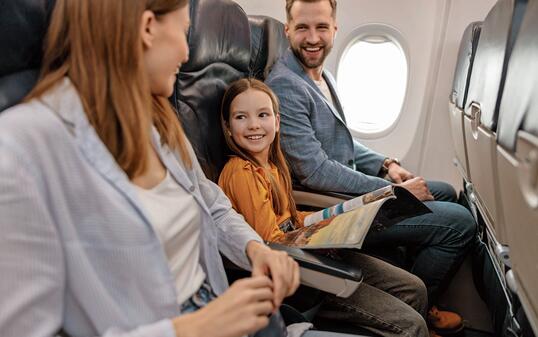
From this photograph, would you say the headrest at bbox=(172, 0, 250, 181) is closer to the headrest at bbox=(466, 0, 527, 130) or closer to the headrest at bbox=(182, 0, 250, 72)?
the headrest at bbox=(182, 0, 250, 72)

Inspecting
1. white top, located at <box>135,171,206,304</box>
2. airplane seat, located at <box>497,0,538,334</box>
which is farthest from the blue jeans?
white top, located at <box>135,171,206,304</box>

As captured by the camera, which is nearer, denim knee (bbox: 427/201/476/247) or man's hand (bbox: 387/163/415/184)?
denim knee (bbox: 427/201/476/247)

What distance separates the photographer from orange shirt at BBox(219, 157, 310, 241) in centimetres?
149

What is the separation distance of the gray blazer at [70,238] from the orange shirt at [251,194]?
0.66 metres

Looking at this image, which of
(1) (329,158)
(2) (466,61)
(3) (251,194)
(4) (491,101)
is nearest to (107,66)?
(3) (251,194)

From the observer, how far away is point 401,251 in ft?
6.57

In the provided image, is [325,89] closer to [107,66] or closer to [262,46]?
[262,46]

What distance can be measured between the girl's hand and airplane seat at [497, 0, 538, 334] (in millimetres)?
496

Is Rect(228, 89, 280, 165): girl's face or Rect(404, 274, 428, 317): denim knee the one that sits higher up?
Rect(228, 89, 280, 165): girl's face

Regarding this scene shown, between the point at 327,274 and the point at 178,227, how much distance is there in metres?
0.43

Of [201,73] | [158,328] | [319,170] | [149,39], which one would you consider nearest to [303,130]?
[319,170]

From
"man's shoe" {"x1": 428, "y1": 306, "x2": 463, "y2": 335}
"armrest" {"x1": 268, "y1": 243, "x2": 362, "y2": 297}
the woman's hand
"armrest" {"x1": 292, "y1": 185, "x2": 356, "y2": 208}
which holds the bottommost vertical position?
"man's shoe" {"x1": 428, "y1": 306, "x2": 463, "y2": 335}

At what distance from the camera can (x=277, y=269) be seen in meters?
1.01

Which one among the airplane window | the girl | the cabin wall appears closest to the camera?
the girl
